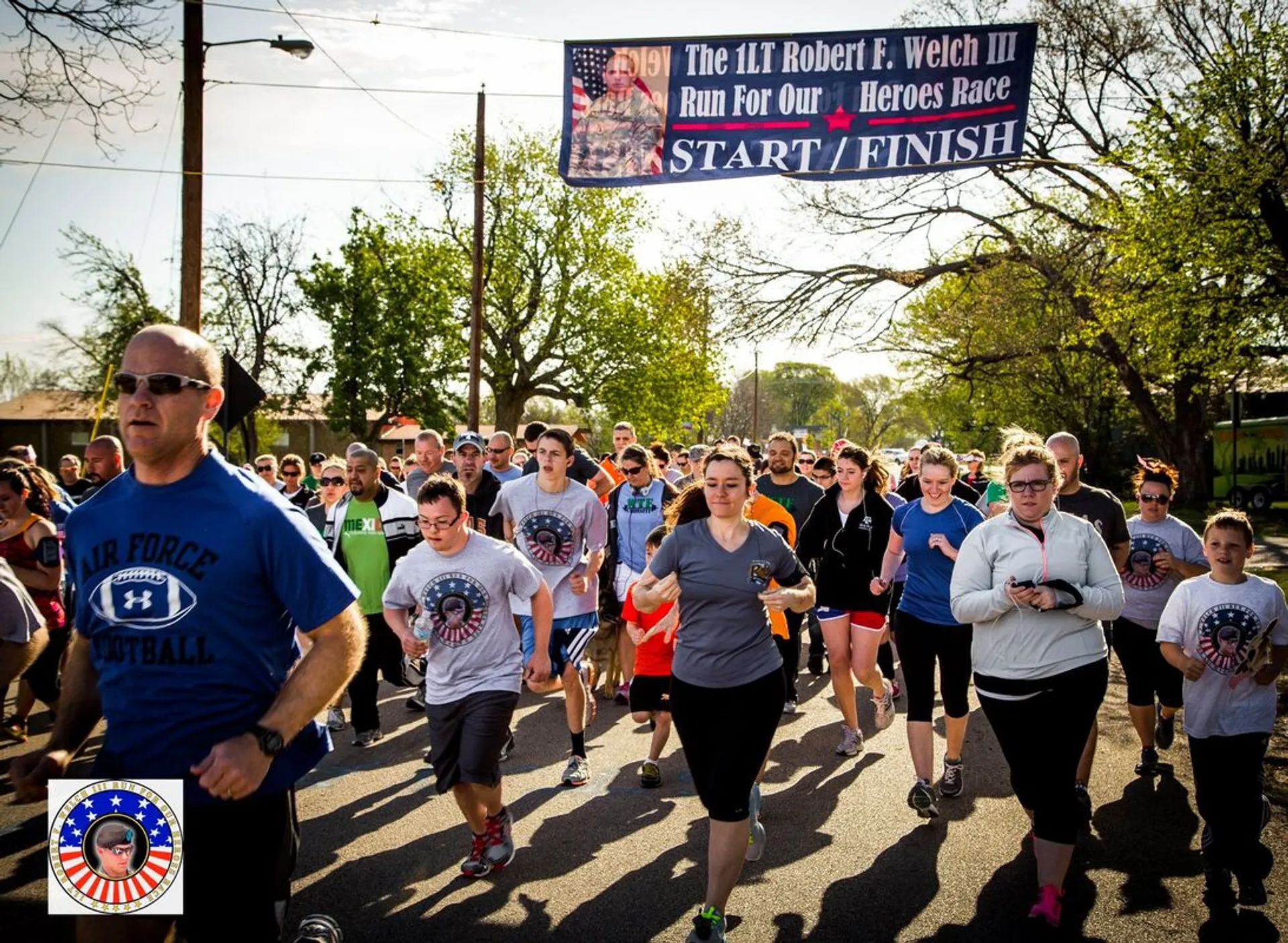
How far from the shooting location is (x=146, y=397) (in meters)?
2.52

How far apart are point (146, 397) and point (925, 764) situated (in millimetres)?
4562

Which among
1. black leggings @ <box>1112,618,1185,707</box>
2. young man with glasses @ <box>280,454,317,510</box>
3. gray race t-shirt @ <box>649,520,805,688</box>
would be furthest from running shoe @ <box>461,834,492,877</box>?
young man with glasses @ <box>280,454,317,510</box>

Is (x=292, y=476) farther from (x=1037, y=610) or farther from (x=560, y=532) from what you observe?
(x=1037, y=610)

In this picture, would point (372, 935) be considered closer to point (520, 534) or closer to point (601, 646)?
point (520, 534)

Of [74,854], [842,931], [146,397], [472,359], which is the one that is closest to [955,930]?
[842,931]

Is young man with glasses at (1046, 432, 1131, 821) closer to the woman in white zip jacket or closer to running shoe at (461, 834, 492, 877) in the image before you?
the woman in white zip jacket

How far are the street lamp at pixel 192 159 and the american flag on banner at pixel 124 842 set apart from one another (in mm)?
9008

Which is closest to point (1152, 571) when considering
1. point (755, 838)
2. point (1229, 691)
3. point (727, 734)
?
point (1229, 691)

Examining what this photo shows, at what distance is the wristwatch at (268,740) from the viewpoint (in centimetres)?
243

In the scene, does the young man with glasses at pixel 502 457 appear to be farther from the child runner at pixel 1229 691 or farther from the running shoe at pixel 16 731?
the child runner at pixel 1229 691

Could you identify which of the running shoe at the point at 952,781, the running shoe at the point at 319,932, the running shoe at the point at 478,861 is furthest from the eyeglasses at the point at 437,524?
the running shoe at the point at 952,781

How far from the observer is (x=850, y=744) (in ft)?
22.3

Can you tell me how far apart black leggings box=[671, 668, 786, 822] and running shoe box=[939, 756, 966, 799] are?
7.34 ft

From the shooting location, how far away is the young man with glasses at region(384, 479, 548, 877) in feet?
15.2
